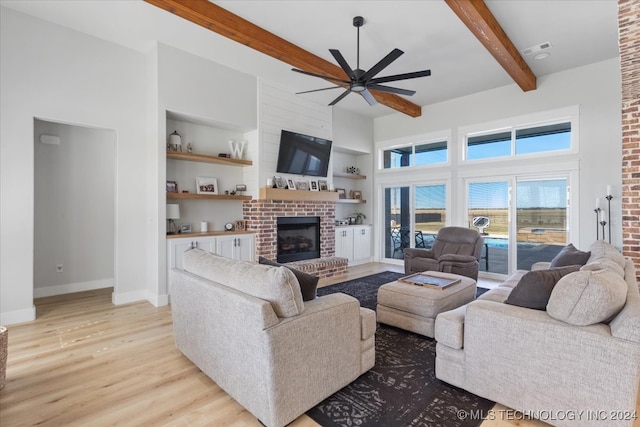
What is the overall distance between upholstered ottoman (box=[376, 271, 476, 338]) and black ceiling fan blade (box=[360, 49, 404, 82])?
2.35 meters

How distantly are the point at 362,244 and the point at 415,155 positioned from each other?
232cm

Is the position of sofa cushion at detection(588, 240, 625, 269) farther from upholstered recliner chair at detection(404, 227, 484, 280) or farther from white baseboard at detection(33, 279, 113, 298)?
white baseboard at detection(33, 279, 113, 298)

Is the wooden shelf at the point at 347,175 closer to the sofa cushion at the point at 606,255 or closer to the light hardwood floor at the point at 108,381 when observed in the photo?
the light hardwood floor at the point at 108,381

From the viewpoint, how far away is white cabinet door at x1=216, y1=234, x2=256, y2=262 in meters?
4.89

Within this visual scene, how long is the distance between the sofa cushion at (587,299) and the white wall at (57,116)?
15.5 feet

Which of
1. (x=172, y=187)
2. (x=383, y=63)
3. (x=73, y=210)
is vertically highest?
(x=383, y=63)

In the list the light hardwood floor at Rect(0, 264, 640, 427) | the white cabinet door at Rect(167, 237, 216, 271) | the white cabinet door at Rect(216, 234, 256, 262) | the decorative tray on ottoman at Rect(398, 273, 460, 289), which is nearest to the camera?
the light hardwood floor at Rect(0, 264, 640, 427)

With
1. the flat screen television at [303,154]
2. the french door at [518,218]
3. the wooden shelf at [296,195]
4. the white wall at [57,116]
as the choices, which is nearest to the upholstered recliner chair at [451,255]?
the french door at [518,218]

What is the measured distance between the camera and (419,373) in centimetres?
241

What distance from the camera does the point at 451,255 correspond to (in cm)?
461

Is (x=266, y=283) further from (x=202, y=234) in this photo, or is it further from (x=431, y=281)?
(x=202, y=234)

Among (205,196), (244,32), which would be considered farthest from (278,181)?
(244,32)

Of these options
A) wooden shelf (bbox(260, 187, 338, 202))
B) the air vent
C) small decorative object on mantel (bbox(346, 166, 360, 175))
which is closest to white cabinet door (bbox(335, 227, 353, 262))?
wooden shelf (bbox(260, 187, 338, 202))

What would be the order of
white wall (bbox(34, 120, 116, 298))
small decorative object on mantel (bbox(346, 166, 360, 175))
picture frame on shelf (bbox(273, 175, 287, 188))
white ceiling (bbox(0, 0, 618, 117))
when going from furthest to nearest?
small decorative object on mantel (bbox(346, 166, 360, 175)) < picture frame on shelf (bbox(273, 175, 287, 188)) < white wall (bbox(34, 120, 116, 298)) < white ceiling (bbox(0, 0, 618, 117))
